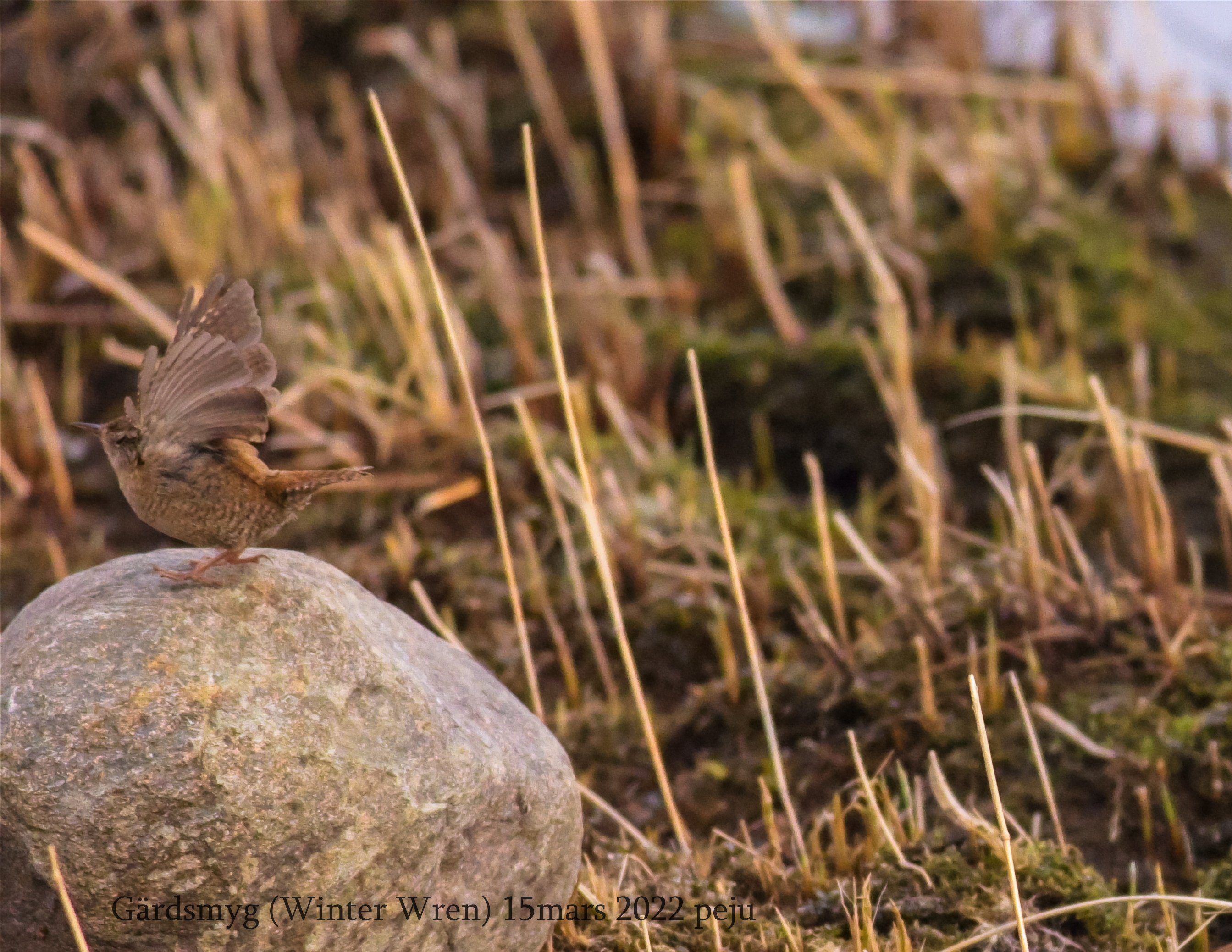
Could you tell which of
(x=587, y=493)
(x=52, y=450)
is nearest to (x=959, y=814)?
(x=587, y=493)

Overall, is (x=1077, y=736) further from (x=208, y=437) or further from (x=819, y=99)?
(x=819, y=99)

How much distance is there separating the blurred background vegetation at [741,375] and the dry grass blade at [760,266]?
0.08 ft

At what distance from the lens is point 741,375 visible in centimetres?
445

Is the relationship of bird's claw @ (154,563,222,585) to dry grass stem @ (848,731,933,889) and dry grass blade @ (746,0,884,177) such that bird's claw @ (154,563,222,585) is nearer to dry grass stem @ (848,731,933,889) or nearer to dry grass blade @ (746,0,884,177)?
dry grass stem @ (848,731,933,889)

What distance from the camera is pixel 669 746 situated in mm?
3291

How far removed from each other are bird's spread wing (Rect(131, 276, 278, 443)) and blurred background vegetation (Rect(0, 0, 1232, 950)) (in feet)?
3.82

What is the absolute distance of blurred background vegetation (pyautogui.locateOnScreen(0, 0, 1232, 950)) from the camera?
3033 mm

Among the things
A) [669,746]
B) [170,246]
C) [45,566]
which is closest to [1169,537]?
[669,746]

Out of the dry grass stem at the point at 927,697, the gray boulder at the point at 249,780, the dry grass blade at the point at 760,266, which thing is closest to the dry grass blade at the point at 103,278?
the gray boulder at the point at 249,780

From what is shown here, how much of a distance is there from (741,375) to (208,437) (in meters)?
2.61

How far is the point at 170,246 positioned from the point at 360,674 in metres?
3.00

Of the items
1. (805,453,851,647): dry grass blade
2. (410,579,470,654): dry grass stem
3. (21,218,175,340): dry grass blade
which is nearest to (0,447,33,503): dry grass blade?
(21,218,175,340): dry grass blade

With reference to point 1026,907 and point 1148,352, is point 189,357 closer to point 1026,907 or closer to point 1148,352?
point 1026,907

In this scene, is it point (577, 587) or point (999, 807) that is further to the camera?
point (577, 587)
